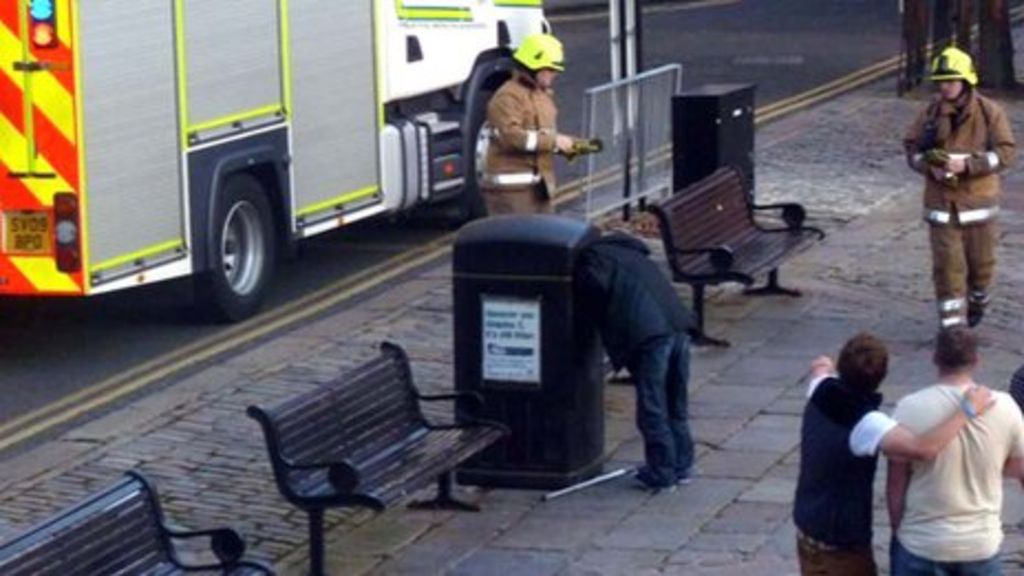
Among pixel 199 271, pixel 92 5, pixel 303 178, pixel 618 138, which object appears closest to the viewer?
pixel 92 5

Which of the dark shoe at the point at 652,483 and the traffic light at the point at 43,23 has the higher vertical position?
the traffic light at the point at 43,23

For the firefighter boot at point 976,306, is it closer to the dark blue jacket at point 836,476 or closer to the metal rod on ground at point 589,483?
the metal rod on ground at point 589,483

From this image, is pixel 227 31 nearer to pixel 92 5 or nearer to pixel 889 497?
pixel 92 5

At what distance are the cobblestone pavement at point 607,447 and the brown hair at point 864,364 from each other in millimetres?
1816

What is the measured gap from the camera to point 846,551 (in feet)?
27.0

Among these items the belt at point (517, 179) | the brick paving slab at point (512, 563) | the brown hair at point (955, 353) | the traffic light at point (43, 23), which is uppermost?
the traffic light at point (43, 23)

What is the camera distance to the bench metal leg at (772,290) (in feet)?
52.0

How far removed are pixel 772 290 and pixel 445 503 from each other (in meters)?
5.35

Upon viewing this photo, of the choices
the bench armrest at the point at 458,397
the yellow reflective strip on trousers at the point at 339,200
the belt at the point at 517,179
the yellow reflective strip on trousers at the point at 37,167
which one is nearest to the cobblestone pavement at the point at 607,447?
the bench armrest at the point at 458,397

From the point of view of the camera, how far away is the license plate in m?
13.6

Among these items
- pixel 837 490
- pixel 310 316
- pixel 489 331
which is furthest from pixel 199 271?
pixel 837 490

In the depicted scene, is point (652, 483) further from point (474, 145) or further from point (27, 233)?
point (474, 145)

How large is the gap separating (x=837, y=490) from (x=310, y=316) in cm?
766

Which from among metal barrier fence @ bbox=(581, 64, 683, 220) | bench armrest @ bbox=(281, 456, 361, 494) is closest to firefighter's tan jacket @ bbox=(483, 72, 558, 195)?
metal barrier fence @ bbox=(581, 64, 683, 220)
